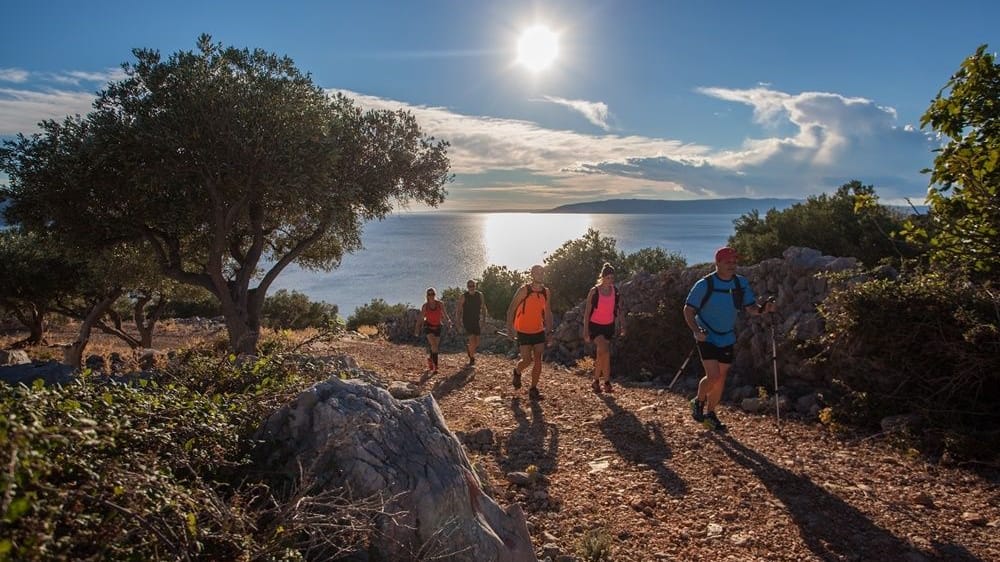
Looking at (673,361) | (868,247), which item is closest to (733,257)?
(673,361)

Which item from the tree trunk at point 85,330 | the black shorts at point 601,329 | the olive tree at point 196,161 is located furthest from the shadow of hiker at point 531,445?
the tree trunk at point 85,330

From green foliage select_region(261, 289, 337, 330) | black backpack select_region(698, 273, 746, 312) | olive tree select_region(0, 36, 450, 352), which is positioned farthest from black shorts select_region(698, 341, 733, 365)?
green foliage select_region(261, 289, 337, 330)

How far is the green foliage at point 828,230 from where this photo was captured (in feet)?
52.1

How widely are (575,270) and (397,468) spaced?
63.2ft

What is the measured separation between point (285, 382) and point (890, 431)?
6.57 m

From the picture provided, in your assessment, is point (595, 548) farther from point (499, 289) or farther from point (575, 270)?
point (499, 289)

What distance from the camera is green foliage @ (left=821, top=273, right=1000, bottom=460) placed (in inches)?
250

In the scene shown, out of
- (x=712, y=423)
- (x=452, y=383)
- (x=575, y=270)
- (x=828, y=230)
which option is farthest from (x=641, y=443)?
(x=575, y=270)

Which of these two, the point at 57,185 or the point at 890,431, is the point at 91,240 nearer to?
the point at 57,185

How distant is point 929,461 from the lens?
20.1ft

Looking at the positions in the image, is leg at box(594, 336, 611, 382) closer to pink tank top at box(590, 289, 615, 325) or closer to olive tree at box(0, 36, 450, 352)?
pink tank top at box(590, 289, 615, 325)

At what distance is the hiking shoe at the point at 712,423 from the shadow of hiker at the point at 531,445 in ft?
6.20

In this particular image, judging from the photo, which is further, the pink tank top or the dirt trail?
the pink tank top

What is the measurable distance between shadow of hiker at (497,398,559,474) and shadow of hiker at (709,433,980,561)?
2.14 metres
